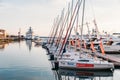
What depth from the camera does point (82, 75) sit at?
30.5m

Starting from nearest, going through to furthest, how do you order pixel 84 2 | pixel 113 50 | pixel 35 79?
pixel 35 79 < pixel 84 2 < pixel 113 50

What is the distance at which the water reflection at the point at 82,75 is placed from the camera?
29.3 m

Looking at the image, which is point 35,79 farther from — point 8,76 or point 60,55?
point 60,55

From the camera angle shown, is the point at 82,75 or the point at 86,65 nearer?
the point at 82,75

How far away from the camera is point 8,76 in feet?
96.4

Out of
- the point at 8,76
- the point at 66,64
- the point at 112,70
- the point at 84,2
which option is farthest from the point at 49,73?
the point at 84,2

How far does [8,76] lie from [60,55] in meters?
10.9

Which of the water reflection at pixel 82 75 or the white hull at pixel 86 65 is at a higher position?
the white hull at pixel 86 65

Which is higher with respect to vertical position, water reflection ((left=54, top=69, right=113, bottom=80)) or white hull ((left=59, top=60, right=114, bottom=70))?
white hull ((left=59, top=60, right=114, bottom=70))

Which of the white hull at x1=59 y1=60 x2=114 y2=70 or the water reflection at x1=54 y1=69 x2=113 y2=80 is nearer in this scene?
the water reflection at x1=54 y1=69 x2=113 y2=80

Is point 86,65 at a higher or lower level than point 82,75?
higher

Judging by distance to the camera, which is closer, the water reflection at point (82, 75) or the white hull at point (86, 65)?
the water reflection at point (82, 75)

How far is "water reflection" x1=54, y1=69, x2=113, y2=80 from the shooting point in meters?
29.3

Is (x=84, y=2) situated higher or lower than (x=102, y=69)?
higher
